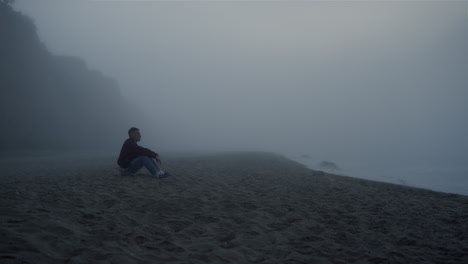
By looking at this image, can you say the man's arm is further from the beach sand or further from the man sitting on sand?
the beach sand

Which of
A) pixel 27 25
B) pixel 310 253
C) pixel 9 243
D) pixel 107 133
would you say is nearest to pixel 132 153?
pixel 9 243

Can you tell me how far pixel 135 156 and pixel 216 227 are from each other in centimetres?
505

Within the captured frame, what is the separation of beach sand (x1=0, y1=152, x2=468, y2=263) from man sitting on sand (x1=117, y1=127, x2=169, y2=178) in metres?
1.39

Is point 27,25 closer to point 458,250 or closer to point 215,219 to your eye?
point 215,219

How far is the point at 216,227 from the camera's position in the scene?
15.6ft

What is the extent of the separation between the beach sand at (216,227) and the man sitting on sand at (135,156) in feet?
4.55

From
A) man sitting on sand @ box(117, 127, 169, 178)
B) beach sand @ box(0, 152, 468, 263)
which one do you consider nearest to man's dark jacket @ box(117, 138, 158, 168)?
man sitting on sand @ box(117, 127, 169, 178)

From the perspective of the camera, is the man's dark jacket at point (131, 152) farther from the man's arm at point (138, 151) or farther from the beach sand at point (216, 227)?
the beach sand at point (216, 227)

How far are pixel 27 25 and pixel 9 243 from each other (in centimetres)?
5349

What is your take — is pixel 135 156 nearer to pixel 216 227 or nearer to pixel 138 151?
pixel 138 151

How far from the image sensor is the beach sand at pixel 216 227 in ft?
11.6

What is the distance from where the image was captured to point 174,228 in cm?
461

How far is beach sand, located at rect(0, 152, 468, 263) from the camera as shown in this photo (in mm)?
3539

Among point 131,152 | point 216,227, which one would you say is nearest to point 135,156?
point 131,152
